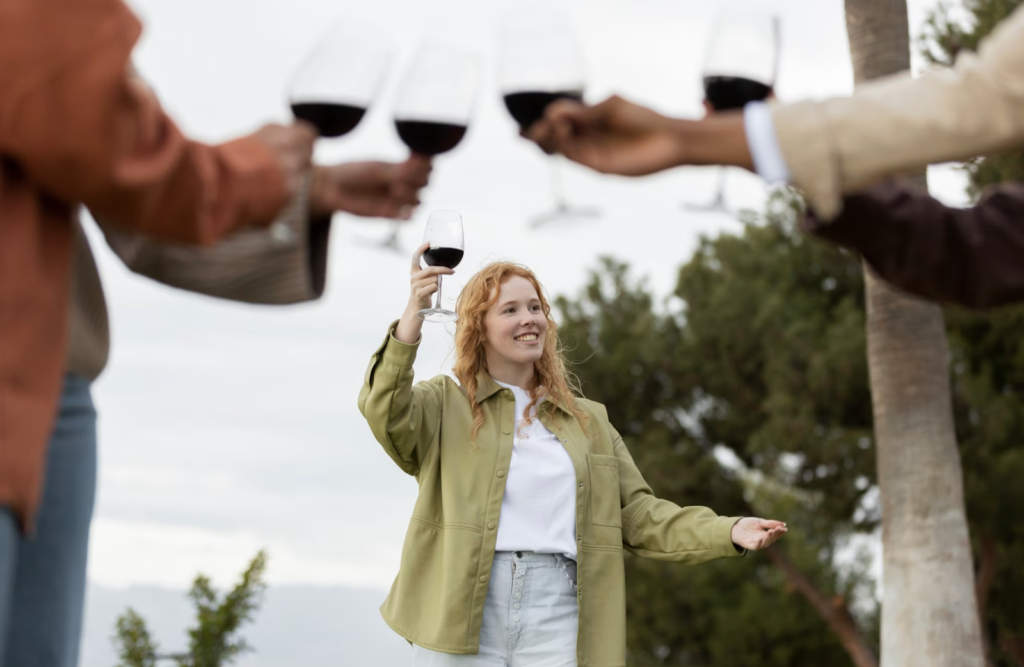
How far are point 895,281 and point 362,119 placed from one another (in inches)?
35.3

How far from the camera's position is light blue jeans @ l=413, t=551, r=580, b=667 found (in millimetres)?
3324

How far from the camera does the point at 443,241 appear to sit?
3.50 meters

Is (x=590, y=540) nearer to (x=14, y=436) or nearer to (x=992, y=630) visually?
(x=14, y=436)

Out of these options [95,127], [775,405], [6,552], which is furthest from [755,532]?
[775,405]

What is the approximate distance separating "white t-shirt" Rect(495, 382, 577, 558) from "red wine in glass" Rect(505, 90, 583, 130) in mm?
1777

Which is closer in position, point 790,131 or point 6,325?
point 6,325

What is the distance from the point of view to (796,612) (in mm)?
13195

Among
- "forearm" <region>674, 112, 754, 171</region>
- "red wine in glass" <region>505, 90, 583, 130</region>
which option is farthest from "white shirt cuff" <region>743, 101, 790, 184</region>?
→ "red wine in glass" <region>505, 90, 583, 130</region>

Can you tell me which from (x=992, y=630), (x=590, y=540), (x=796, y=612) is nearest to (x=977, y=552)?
(x=992, y=630)

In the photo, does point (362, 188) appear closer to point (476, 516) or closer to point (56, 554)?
point (56, 554)

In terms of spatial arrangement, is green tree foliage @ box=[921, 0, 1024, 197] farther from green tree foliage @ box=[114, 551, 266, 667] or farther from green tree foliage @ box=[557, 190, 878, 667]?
green tree foliage @ box=[114, 551, 266, 667]

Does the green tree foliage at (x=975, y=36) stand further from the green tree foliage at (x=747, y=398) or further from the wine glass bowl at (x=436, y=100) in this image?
the wine glass bowl at (x=436, y=100)

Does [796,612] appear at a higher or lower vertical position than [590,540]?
higher

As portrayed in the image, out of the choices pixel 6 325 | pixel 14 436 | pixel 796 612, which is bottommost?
pixel 14 436
